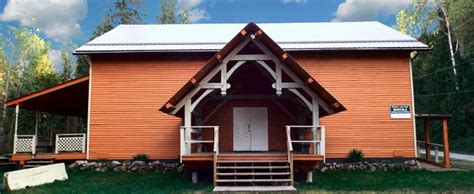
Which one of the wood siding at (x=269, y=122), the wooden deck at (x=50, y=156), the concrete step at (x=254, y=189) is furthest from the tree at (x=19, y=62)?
the concrete step at (x=254, y=189)

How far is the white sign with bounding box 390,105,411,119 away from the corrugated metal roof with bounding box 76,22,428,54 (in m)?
2.21

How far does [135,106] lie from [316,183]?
7.50 meters

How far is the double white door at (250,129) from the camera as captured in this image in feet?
43.9

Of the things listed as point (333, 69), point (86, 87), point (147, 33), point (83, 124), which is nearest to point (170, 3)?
point (83, 124)

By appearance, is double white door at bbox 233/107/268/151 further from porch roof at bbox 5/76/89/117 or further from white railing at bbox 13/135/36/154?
white railing at bbox 13/135/36/154

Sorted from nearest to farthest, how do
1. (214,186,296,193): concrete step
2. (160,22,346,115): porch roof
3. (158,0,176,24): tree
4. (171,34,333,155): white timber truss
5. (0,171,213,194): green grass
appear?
(214,186,296,193): concrete step < (0,171,213,194): green grass < (160,22,346,115): porch roof < (171,34,333,155): white timber truss < (158,0,176,24): tree

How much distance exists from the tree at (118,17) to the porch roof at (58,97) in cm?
1308

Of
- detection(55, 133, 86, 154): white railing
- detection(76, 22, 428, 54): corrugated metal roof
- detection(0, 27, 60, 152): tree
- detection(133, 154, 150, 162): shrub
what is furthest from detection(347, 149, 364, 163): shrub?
detection(0, 27, 60, 152): tree

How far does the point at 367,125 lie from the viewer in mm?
13758

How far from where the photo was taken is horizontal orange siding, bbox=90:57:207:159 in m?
13.9

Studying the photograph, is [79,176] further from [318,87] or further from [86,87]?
[318,87]

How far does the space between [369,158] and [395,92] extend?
2700 millimetres

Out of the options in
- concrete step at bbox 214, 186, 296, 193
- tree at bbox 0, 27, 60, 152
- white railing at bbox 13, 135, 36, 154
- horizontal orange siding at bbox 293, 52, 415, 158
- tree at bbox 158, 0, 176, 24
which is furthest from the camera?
A: tree at bbox 158, 0, 176, 24

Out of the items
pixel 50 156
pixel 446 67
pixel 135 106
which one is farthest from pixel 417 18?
pixel 50 156
